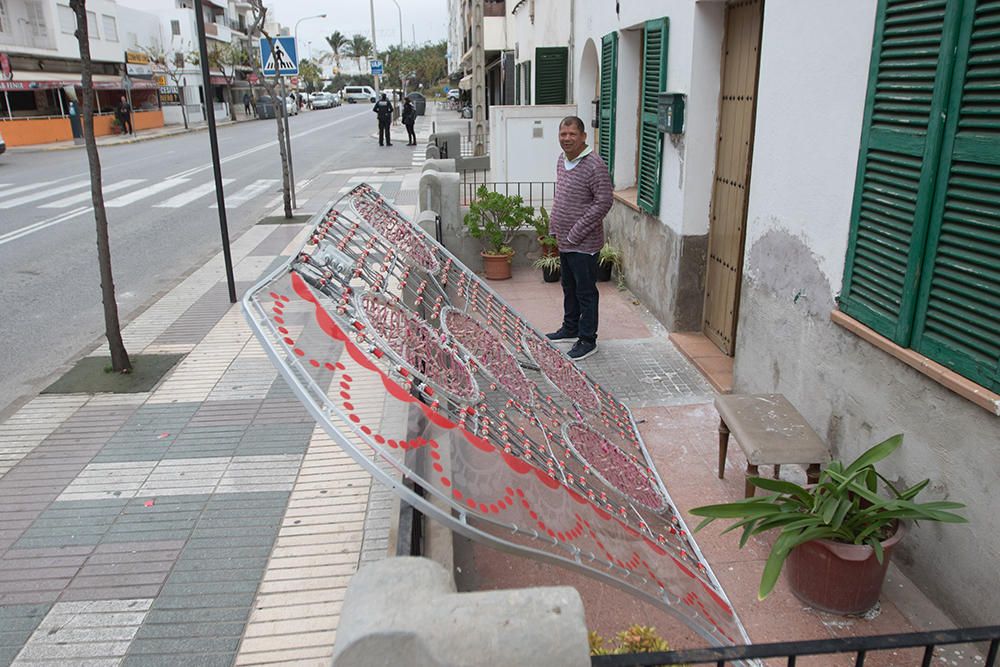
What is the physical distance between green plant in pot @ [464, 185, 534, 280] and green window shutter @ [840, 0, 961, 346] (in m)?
5.61

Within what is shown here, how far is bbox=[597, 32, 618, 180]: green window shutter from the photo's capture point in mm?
8367

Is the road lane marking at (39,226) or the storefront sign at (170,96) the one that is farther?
the storefront sign at (170,96)

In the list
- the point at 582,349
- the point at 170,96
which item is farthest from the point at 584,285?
the point at 170,96

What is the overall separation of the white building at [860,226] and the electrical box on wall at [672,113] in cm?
9

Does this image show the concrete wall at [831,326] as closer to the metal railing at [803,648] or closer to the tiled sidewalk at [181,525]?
the metal railing at [803,648]

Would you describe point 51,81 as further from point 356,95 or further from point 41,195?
point 356,95

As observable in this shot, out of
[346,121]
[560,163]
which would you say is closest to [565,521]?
[560,163]

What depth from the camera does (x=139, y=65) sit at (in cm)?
4438

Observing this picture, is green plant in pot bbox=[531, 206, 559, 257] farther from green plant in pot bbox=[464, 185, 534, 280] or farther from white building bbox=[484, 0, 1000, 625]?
white building bbox=[484, 0, 1000, 625]

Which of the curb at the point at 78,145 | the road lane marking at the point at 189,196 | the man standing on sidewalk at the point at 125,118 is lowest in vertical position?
the road lane marking at the point at 189,196

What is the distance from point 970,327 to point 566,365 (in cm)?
234

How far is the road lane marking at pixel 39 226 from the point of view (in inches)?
496

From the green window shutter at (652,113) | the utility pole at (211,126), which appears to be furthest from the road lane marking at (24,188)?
the green window shutter at (652,113)

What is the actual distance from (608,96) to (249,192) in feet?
37.5
